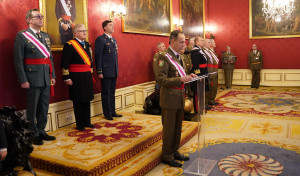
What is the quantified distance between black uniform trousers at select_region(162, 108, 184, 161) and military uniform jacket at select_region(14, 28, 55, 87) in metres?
1.50

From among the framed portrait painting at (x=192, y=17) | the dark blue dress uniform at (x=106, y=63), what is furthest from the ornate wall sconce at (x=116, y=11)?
the framed portrait painting at (x=192, y=17)

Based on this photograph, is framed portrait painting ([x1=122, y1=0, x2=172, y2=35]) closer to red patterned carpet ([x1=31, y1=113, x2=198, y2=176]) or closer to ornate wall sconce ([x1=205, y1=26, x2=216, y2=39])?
red patterned carpet ([x1=31, y1=113, x2=198, y2=176])

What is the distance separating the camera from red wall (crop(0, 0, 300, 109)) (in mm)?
3456

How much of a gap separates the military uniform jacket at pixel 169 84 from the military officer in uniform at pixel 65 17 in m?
1.92

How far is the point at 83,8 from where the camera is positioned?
4.50 meters

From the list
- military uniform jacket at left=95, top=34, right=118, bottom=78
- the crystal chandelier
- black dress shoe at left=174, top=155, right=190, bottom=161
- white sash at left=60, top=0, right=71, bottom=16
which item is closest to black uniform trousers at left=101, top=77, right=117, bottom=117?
military uniform jacket at left=95, top=34, right=118, bottom=78

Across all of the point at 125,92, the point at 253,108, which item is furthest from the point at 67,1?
the point at 253,108

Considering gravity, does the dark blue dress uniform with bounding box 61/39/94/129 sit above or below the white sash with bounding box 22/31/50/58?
below

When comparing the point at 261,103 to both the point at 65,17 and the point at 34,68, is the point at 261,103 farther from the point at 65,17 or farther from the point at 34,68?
the point at 34,68

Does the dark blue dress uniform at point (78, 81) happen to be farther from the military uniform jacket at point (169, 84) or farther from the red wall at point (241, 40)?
the red wall at point (241, 40)

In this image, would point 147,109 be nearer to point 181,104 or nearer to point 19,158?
point 181,104

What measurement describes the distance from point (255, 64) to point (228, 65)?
2.89 feet

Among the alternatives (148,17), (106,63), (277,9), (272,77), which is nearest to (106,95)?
(106,63)

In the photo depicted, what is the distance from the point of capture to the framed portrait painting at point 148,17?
5.74 m
